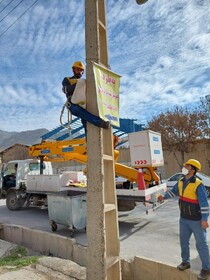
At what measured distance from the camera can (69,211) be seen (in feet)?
26.5

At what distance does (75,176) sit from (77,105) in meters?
7.56

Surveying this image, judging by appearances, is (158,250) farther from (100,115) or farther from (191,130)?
(191,130)

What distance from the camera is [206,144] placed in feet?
78.4

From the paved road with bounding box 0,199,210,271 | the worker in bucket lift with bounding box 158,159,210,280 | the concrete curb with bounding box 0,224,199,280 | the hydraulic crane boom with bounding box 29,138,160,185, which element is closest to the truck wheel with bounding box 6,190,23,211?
the paved road with bounding box 0,199,210,271

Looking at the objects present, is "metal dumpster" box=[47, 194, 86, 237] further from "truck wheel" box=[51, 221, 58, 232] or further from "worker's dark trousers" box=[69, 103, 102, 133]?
"worker's dark trousers" box=[69, 103, 102, 133]

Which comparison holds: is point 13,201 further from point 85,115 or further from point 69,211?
point 85,115

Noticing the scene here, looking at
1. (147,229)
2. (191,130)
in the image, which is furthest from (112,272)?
(191,130)

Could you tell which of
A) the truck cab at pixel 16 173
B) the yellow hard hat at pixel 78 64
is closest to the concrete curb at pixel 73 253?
the yellow hard hat at pixel 78 64

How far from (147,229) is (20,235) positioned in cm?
375

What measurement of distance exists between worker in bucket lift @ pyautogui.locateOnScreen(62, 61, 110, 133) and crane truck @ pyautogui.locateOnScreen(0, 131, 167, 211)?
140 inches

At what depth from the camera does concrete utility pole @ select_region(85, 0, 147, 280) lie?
3.70m

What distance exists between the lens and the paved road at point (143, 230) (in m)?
6.54

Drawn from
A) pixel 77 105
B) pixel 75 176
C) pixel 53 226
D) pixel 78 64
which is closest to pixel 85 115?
pixel 77 105

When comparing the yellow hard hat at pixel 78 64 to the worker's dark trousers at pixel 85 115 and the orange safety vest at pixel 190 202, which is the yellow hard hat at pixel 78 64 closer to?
the worker's dark trousers at pixel 85 115
